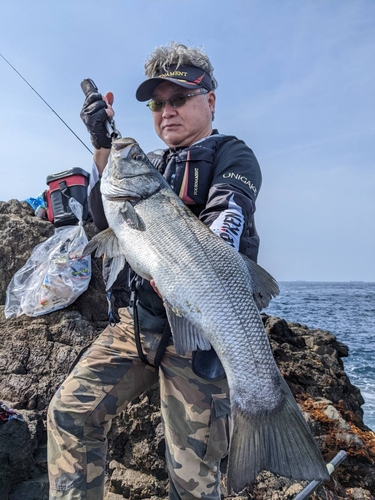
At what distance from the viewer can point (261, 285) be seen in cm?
245

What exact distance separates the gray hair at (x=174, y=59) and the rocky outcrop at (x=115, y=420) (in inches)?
107

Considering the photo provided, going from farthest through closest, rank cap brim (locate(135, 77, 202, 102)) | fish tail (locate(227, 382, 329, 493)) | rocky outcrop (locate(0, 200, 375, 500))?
rocky outcrop (locate(0, 200, 375, 500)) < cap brim (locate(135, 77, 202, 102)) < fish tail (locate(227, 382, 329, 493))

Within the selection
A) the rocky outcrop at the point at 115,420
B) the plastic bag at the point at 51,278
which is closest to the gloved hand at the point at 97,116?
the rocky outcrop at the point at 115,420

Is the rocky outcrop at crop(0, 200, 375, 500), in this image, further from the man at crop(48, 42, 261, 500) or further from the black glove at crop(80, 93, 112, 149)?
the black glove at crop(80, 93, 112, 149)

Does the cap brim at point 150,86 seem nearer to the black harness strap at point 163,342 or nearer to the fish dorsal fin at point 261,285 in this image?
the fish dorsal fin at point 261,285

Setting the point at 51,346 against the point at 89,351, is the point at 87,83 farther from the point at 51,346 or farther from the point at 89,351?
the point at 51,346

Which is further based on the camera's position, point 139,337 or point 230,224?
point 139,337

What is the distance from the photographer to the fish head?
2.76m

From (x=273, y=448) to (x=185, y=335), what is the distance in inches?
28.2

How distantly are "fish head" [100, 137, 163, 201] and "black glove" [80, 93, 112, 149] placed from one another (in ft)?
0.76

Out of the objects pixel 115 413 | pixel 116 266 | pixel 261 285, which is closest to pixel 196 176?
pixel 116 266

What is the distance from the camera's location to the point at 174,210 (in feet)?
8.50

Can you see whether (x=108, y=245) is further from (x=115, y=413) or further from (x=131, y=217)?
(x=115, y=413)

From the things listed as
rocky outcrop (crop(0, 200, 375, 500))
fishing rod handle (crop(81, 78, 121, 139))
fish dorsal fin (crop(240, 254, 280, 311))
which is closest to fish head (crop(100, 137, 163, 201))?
fishing rod handle (crop(81, 78, 121, 139))
